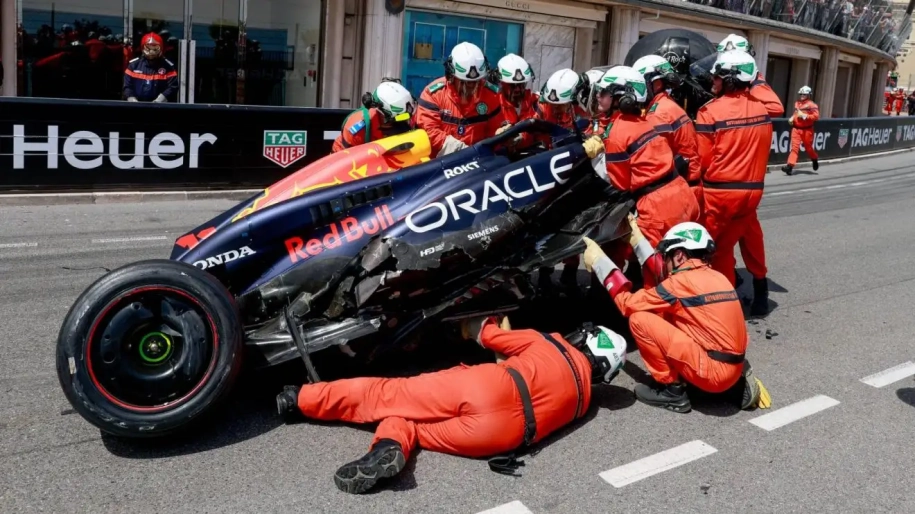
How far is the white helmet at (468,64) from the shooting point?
7.75m

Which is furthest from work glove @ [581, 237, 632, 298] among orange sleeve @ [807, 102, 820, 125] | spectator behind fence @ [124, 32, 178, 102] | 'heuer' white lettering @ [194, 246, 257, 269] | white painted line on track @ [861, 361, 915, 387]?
orange sleeve @ [807, 102, 820, 125]

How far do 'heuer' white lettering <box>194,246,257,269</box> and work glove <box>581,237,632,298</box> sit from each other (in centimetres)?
202

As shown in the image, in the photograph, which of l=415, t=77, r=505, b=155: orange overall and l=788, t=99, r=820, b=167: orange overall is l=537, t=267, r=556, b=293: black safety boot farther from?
l=788, t=99, r=820, b=167: orange overall

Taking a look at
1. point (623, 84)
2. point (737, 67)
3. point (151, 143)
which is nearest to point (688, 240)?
point (623, 84)

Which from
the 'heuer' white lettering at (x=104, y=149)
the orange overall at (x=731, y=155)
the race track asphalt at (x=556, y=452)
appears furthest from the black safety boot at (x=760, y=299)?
the 'heuer' white lettering at (x=104, y=149)

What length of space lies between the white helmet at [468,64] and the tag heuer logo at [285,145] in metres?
4.78

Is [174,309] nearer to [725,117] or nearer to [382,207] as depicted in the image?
[382,207]

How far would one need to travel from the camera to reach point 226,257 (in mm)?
4863

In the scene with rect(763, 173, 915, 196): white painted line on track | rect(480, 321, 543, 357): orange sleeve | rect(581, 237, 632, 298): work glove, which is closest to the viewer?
rect(480, 321, 543, 357): orange sleeve

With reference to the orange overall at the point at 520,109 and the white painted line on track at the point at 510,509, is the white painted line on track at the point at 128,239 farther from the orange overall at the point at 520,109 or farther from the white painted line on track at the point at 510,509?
the white painted line on track at the point at 510,509

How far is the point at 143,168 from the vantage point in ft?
36.2

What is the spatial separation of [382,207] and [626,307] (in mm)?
1574

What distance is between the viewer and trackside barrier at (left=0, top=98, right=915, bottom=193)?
33.7ft

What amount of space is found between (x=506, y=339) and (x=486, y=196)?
3.42 ft
